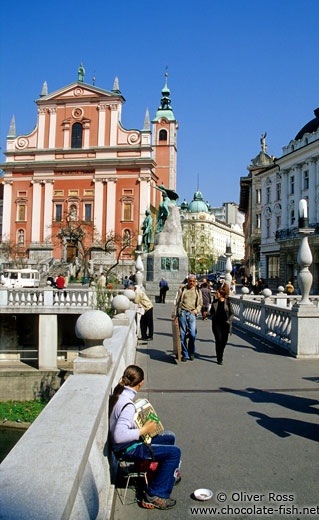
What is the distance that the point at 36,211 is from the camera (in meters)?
57.8

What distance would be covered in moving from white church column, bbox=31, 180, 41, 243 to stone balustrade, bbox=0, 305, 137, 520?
55.4 metres

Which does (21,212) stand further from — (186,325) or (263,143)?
(186,325)

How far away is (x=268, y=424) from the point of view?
17.8 feet

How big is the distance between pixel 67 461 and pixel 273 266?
5101 centimetres

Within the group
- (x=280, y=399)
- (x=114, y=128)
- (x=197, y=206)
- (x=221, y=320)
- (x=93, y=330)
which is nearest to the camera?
(x=93, y=330)

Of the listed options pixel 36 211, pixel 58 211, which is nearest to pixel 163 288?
pixel 58 211

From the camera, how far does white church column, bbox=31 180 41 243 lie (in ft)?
188

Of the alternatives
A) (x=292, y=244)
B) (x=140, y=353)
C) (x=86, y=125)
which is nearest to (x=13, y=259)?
(x=86, y=125)

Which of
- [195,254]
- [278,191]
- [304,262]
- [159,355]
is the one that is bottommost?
[159,355]

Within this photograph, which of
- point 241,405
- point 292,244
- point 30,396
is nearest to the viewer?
point 241,405

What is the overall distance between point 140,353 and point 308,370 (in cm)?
377

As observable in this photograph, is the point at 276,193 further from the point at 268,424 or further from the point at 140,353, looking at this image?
the point at 268,424

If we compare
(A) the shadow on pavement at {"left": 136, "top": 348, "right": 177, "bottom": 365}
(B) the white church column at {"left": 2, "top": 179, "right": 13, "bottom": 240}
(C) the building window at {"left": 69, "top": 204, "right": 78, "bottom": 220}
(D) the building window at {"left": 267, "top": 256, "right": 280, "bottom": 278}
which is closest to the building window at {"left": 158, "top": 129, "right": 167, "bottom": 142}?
(C) the building window at {"left": 69, "top": 204, "right": 78, "bottom": 220}

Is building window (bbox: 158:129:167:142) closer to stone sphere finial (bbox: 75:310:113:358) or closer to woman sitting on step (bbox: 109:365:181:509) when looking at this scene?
stone sphere finial (bbox: 75:310:113:358)
